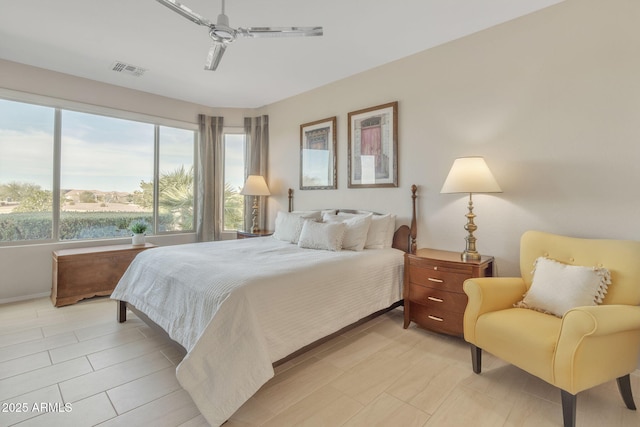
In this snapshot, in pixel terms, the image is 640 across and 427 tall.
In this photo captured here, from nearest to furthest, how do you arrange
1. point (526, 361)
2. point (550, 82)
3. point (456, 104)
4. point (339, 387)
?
point (526, 361) < point (339, 387) < point (550, 82) < point (456, 104)

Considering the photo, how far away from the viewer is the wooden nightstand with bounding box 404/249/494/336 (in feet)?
8.00

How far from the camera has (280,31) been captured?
81.7 inches

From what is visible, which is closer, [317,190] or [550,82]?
[550,82]

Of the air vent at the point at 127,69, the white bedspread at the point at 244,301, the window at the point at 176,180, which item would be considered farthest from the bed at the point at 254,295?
the air vent at the point at 127,69

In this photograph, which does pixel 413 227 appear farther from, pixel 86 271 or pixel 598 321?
pixel 86 271

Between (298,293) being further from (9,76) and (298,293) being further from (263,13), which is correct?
(9,76)

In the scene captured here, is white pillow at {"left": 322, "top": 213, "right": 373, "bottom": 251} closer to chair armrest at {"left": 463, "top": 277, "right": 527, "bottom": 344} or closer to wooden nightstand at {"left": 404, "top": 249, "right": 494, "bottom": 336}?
wooden nightstand at {"left": 404, "top": 249, "right": 494, "bottom": 336}

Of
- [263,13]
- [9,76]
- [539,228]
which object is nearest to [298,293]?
[539,228]

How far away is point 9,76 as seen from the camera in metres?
3.40

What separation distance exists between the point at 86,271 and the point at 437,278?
3915 mm

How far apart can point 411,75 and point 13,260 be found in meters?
5.04

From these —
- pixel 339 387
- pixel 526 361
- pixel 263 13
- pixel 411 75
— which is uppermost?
pixel 263 13

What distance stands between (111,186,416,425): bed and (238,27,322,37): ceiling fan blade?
167cm

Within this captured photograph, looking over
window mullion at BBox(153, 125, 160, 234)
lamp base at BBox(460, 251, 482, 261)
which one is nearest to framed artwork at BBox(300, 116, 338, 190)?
lamp base at BBox(460, 251, 482, 261)
